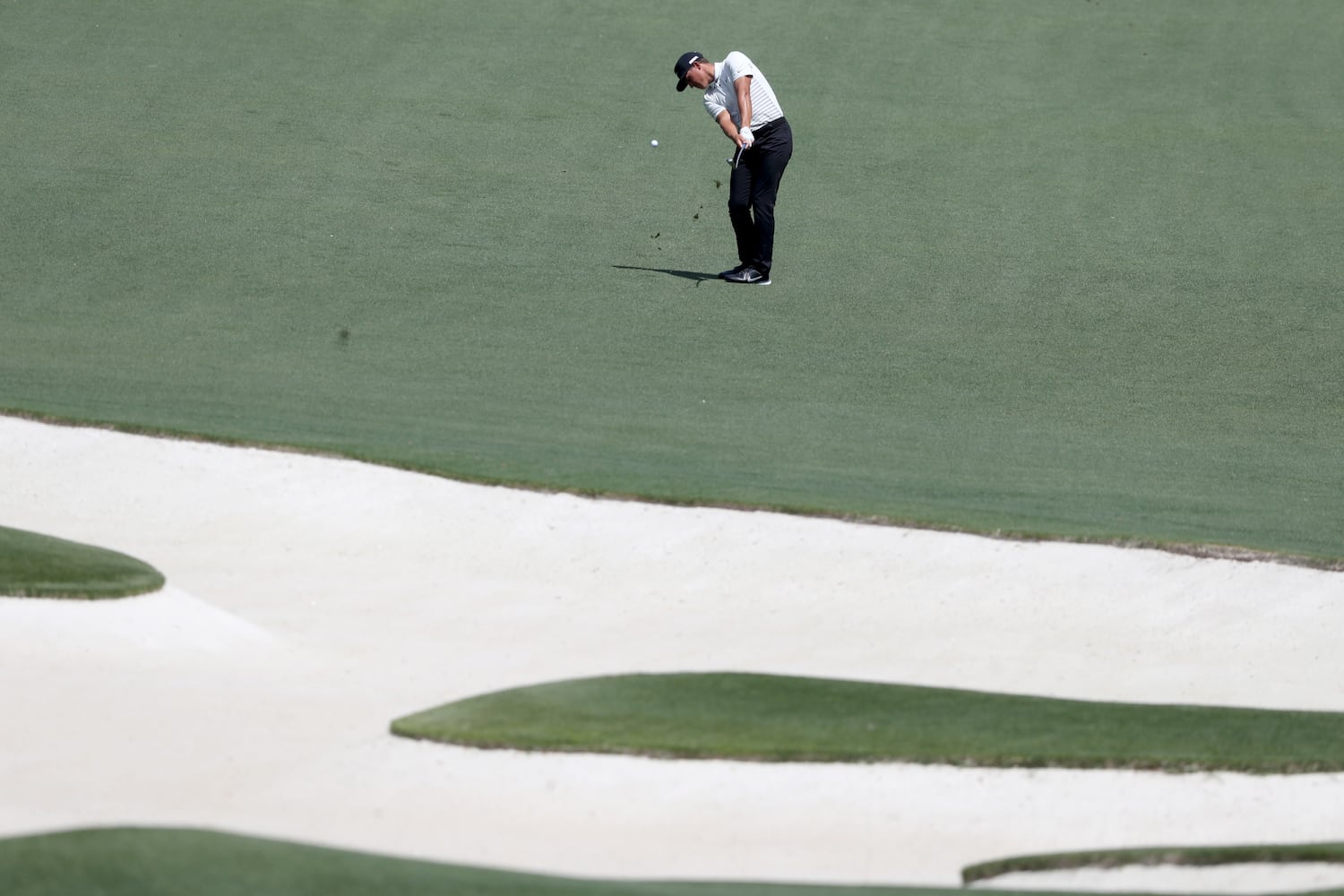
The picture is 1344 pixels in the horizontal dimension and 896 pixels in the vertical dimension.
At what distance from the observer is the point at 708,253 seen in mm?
17547

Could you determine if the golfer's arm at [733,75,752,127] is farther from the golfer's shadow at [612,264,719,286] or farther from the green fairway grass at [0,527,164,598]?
the green fairway grass at [0,527,164,598]

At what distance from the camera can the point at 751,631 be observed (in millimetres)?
10383

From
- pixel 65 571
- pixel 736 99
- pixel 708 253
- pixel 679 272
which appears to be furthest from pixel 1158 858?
pixel 708 253

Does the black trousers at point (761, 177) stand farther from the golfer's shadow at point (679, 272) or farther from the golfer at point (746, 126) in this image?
the golfer's shadow at point (679, 272)

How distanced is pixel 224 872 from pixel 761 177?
1017 centimetres

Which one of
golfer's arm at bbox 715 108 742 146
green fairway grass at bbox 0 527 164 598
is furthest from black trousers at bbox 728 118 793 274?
green fairway grass at bbox 0 527 164 598

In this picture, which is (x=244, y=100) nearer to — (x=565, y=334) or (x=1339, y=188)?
(x=565, y=334)

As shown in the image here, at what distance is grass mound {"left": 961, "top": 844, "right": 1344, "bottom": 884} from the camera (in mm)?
7613

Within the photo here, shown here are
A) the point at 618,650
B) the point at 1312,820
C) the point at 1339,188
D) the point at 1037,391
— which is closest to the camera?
the point at 1312,820

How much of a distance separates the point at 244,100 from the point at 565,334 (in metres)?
7.70

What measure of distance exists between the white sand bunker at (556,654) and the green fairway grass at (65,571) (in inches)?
4.1

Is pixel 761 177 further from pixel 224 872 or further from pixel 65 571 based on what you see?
pixel 224 872

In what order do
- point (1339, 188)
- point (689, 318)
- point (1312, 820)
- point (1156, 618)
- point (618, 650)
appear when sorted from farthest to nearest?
point (1339, 188) < point (689, 318) < point (1156, 618) < point (618, 650) < point (1312, 820)

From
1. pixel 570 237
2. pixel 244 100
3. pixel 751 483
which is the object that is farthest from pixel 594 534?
pixel 244 100
